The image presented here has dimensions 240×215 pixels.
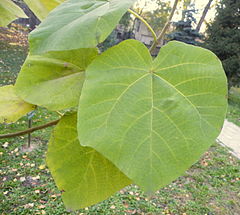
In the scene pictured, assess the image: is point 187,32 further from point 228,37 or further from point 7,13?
point 7,13

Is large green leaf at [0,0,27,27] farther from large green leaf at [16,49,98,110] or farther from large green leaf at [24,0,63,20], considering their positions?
large green leaf at [16,49,98,110]

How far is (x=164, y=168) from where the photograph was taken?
0.88 feet

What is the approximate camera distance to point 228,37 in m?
7.95

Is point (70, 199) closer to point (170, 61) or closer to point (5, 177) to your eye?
point (170, 61)

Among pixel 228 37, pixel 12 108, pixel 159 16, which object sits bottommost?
pixel 159 16

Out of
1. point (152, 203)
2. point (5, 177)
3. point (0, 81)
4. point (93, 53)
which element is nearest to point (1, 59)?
point (0, 81)

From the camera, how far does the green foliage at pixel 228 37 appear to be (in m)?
7.83

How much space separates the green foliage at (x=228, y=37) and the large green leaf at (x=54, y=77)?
8235 millimetres

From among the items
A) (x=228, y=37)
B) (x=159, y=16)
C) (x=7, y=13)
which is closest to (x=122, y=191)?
(x=7, y=13)

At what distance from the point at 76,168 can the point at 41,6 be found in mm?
375

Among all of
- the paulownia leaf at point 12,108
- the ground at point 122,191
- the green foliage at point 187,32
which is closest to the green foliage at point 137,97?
the paulownia leaf at point 12,108

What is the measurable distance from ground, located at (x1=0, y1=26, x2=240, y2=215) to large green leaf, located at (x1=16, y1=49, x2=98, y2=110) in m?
2.06

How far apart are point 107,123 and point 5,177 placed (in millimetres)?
2679

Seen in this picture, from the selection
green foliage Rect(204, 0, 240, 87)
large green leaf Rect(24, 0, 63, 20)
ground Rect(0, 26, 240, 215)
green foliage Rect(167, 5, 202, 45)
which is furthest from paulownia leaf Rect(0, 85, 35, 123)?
green foliage Rect(167, 5, 202, 45)
